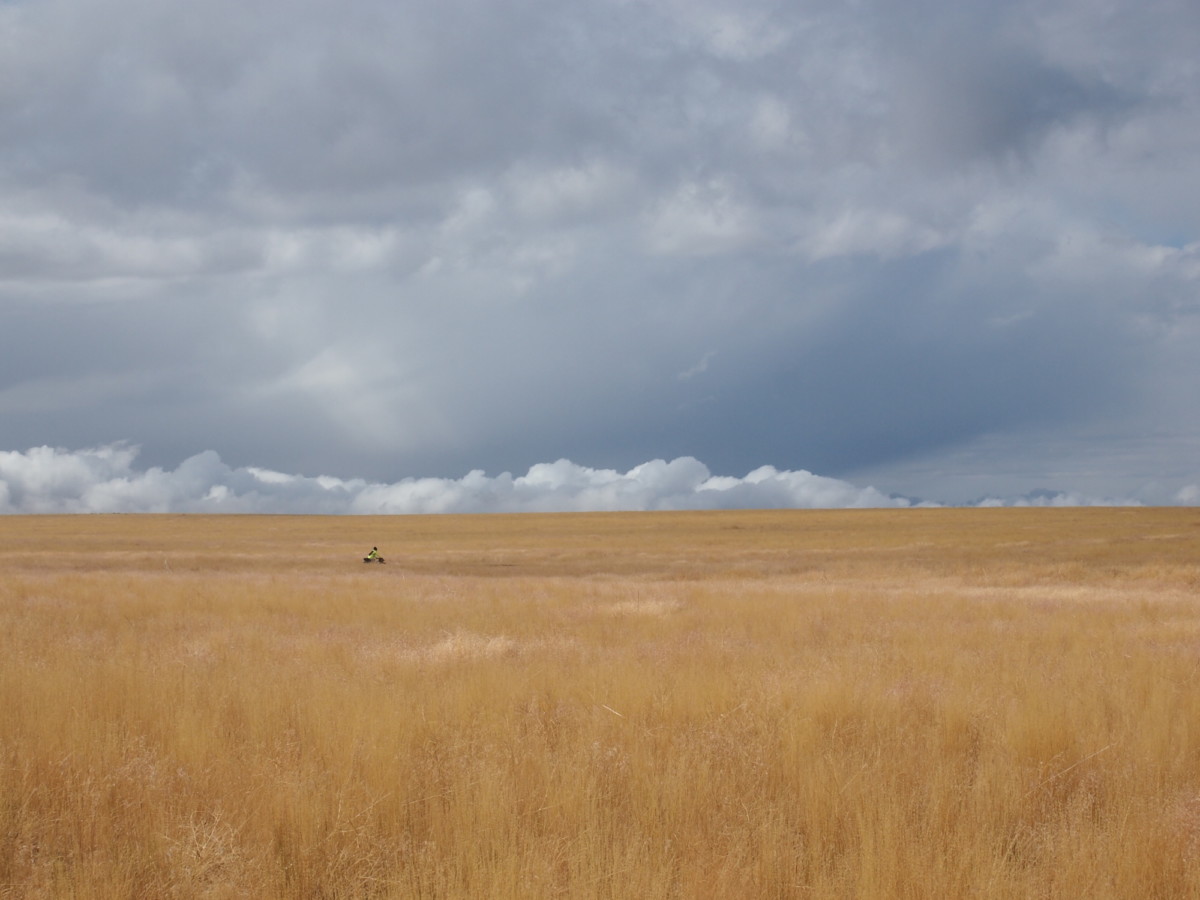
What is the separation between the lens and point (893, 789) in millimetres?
5758

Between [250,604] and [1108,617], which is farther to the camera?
[250,604]

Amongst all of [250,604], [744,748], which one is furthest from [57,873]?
[250,604]

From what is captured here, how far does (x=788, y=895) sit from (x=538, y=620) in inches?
509

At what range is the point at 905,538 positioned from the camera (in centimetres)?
6406

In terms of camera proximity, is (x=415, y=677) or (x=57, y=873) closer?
(x=57, y=873)

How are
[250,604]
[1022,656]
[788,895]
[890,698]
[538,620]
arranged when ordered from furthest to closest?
1. [250,604]
2. [538,620]
3. [1022,656]
4. [890,698]
5. [788,895]

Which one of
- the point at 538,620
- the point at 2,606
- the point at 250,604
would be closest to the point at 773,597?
the point at 538,620

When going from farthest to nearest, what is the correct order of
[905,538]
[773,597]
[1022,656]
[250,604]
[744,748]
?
[905,538] < [773,597] < [250,604] < [1022,656] < [744,748]

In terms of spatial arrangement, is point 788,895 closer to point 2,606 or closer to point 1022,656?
point 1022,656

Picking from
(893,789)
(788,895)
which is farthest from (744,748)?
(788,895)

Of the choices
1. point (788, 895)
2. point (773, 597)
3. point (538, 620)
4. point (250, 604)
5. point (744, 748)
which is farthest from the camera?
point (773, 597)

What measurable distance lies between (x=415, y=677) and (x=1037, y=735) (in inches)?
271

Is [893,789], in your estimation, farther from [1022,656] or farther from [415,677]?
[1022,656]

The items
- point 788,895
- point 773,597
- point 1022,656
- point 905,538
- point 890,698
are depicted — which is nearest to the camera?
point 788,895
